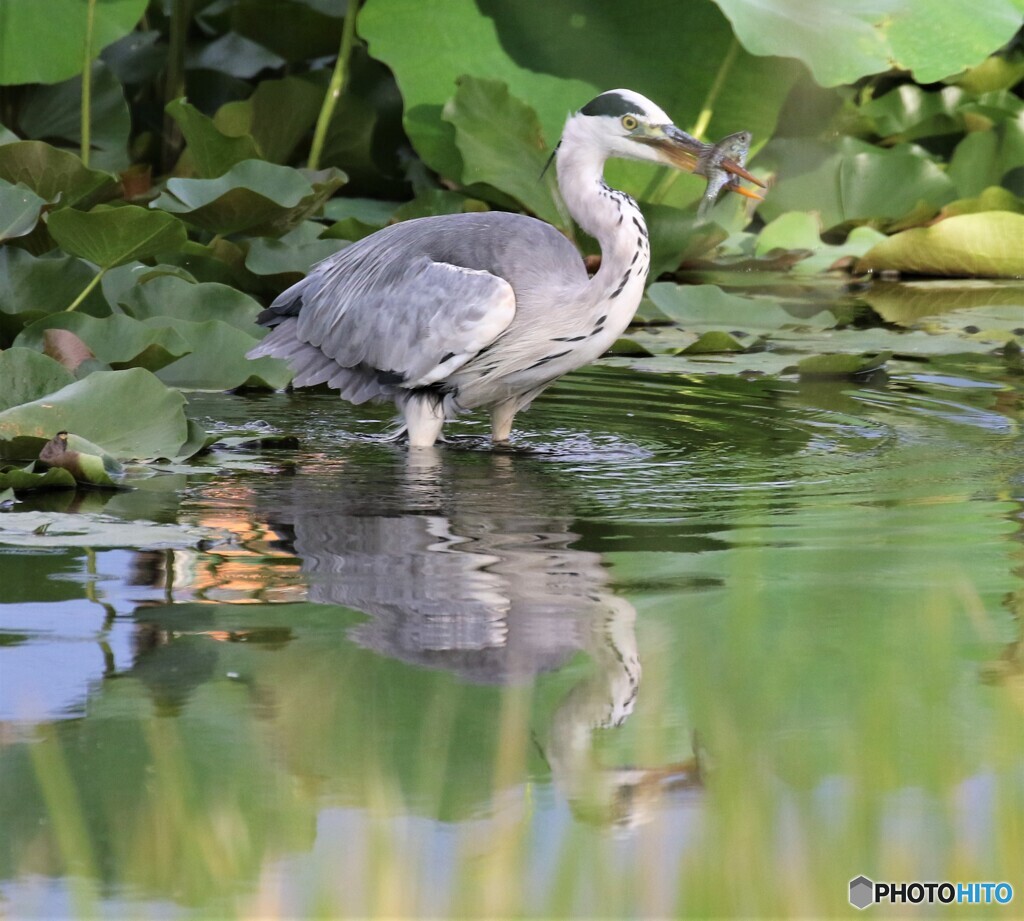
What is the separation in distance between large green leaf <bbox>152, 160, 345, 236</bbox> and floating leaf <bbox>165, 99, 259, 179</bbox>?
18cm

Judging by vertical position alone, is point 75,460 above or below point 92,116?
below

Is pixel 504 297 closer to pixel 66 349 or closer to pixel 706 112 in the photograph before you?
pixel 66 349

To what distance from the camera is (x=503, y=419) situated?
507cm

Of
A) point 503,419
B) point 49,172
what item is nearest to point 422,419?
point 503,419

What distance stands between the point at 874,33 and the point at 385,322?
317 centimetres

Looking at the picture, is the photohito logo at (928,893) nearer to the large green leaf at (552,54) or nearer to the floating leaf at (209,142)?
the floating leaf at (209,142)

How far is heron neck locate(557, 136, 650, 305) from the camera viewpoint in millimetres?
4781

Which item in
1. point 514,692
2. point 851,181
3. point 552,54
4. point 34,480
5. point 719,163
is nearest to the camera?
point 514,692

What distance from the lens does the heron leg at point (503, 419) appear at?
5.07 metres

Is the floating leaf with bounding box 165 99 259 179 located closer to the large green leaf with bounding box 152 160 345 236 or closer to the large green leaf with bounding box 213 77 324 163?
the large green leaf with bounding box 152 160 345 236

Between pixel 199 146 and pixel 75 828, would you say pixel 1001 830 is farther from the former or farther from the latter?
pixel 199 146

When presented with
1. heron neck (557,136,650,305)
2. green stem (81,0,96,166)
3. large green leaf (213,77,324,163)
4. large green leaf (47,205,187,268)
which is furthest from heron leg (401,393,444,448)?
large green leaf (213,77,324,163)

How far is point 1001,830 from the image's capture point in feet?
7.07

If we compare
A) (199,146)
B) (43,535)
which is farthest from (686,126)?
(43,535)
